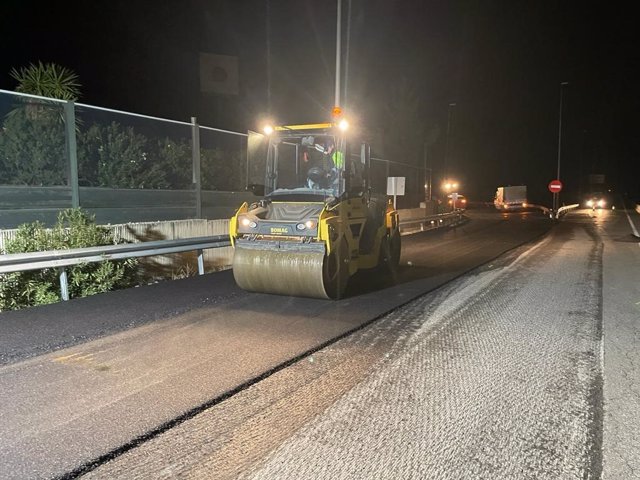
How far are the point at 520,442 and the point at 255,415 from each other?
195cm

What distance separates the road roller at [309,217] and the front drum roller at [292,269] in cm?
1

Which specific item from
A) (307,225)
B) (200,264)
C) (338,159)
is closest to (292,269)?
(307,225)

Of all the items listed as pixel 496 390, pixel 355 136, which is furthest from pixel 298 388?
pixel 355 136

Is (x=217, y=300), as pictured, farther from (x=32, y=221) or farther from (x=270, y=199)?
(x=32, y=221)

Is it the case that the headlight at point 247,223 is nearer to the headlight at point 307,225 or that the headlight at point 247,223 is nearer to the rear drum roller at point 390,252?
Result: the headlight at point 307,225

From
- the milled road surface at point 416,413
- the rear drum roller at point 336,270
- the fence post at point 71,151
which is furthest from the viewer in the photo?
the fence post at point 71,151

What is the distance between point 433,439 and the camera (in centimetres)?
367

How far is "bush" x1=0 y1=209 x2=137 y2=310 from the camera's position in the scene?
770 cm

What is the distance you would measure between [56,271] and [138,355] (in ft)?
12.5

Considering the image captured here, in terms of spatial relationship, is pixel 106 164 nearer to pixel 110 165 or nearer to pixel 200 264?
pixel 110 165

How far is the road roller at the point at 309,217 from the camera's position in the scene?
765 centimetres

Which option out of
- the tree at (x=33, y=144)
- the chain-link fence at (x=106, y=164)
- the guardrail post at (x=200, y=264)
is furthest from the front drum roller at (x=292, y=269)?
the tree at (x=33, y=144)

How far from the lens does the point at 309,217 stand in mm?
8219

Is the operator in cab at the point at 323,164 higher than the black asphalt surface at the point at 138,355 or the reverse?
higher
